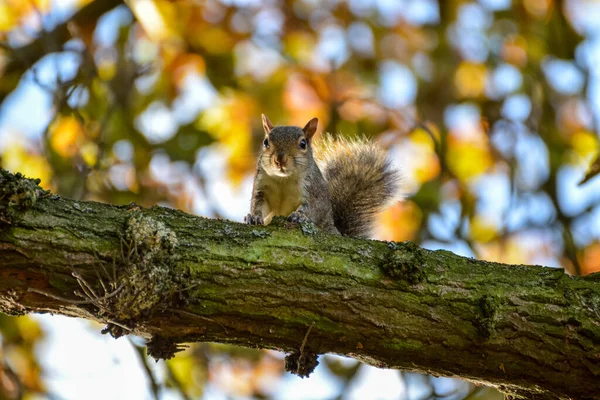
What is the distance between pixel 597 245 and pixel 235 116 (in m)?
3.49

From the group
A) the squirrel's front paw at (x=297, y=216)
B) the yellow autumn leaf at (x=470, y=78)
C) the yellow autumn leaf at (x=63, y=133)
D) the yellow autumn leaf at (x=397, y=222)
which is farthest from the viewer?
the yellow autumn leaf at (x=470, y=78)

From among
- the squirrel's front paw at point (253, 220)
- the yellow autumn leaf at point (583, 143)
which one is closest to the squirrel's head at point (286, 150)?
the squirrel's front paw at point (253, 220)

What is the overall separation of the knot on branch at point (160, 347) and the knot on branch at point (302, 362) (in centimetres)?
41

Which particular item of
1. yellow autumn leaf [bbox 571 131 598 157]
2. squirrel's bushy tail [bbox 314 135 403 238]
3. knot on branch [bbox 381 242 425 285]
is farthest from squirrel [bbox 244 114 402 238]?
yellow autumn leaf [bbox 571 131 598 157]

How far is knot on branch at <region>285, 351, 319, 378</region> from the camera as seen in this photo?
8.22 ft

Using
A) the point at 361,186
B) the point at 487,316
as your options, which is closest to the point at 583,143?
the point at 361,186

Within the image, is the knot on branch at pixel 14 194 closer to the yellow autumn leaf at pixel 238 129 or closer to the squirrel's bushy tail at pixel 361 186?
the squirrel's bushy tail at pixel 361 186

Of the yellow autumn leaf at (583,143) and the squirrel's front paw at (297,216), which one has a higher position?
the yellow autumn leaf at (583,143)

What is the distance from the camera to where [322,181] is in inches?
181

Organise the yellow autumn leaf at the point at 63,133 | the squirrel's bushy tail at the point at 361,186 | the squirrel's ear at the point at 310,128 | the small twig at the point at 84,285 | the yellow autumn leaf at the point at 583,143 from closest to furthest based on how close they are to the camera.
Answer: the small twig at the point at 84,285 → the squirrel's ear at the point at 310,128 → the squirrel's bushy tail at the point at 361,186 → the yellow autumn leaf at the point at 63,133 → the yellow autumn leaf at the point at 583,143

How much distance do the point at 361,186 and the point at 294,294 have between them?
2611 millimetres

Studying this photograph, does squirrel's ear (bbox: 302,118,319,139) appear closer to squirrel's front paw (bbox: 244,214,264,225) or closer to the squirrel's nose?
the squirrel's nose

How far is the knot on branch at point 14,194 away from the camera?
2261 mm

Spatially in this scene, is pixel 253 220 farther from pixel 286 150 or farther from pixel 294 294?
pixel 294 294
